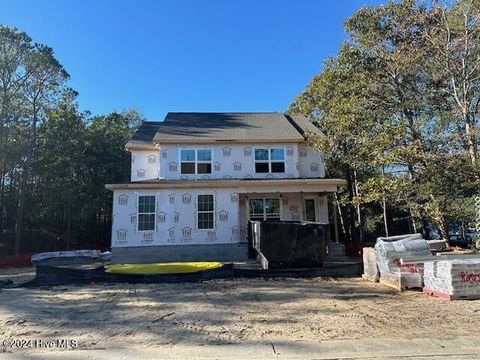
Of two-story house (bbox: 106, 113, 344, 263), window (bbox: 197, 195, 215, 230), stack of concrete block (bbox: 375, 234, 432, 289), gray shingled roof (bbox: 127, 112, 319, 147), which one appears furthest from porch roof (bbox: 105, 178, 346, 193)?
stack of concrete block (bbox: 375, 234, 432, 289)

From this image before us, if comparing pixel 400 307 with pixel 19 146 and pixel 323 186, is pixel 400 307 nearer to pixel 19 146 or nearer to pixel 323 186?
pixel 323 186

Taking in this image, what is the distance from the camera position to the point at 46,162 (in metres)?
26.1

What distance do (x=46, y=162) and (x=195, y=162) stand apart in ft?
40.1

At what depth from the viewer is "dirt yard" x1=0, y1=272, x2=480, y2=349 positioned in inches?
248

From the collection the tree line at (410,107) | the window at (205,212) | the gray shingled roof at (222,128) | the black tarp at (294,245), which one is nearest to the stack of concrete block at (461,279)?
the black tarp at (294,245)

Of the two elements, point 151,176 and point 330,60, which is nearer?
point 151,176

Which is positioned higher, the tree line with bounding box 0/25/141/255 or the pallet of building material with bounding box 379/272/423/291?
the tree line with bounding box 0/25/141/255

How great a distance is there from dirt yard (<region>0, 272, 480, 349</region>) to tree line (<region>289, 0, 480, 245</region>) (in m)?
8.26

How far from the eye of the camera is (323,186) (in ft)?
59.6

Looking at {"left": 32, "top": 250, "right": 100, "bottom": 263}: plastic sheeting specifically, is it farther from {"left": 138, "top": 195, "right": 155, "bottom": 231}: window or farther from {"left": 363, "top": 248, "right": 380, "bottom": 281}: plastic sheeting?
{"left": 363, "top": 248, "right": 380, "bottom": 281}: plastic sheeting

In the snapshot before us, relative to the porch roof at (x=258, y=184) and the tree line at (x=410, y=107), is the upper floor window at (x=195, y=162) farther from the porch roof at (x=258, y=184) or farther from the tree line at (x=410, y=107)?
the tree line at (x=410, y=107)

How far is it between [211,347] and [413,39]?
19596mm

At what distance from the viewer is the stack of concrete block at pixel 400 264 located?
1034 centimetres

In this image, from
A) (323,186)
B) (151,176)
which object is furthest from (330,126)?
(151,176)
